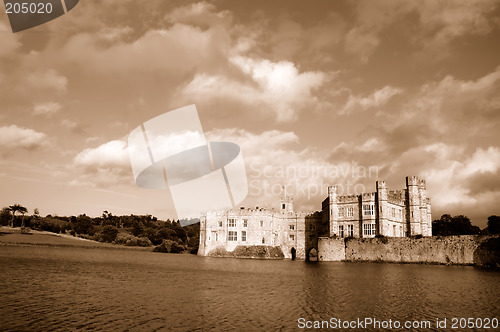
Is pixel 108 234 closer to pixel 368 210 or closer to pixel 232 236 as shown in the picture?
pixel 232 236

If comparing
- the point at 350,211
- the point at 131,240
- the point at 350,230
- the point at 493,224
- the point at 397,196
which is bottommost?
the point at 131,240

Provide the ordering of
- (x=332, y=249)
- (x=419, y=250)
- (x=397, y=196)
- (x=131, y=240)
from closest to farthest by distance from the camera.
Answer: (x=419, y=250), (x=332, y=249), (x=397, y=196), (x=131, y=240)

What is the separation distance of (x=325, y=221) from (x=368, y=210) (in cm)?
1298

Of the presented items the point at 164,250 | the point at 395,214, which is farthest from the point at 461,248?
the point at 164,250

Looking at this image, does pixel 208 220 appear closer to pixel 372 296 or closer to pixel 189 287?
pixel 189 287

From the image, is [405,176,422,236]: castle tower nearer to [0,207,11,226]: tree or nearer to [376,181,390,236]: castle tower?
[376,181,390,236]: castle tower

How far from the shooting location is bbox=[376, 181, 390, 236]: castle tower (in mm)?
68000

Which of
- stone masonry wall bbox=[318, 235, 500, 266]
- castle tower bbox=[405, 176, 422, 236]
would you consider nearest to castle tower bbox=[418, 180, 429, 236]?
castle tower bbox=[405, 176, 422, 236]

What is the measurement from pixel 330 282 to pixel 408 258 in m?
33.0

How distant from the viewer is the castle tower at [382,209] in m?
68.0

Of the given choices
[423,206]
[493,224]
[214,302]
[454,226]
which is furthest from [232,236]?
[454,226]

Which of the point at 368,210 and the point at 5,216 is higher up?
the point at 368,210

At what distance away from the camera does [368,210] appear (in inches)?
2813

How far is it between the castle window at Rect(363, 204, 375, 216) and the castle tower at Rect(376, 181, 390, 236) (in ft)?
6.29
